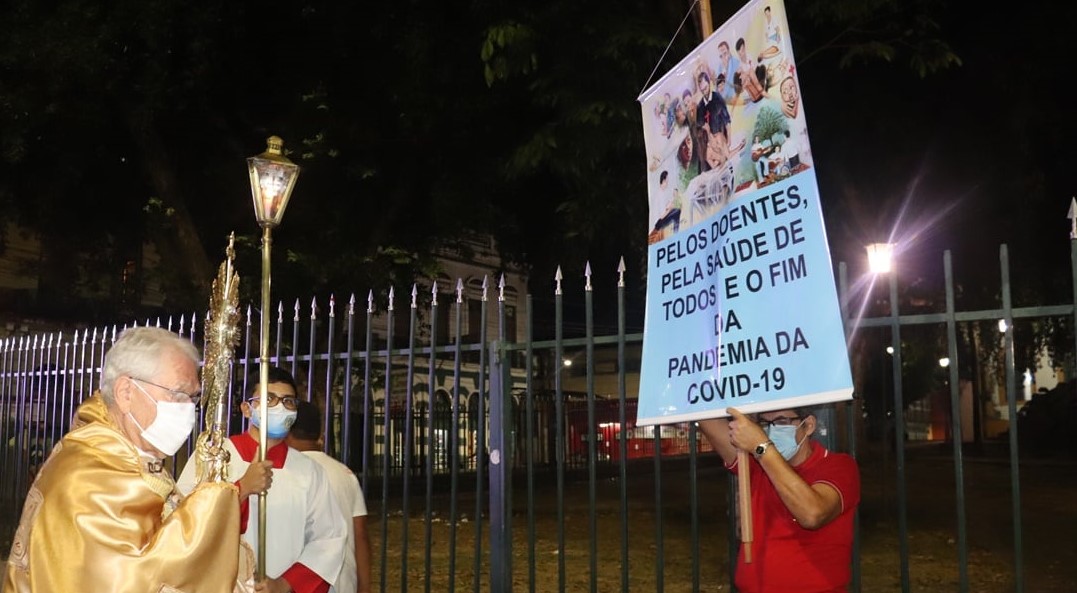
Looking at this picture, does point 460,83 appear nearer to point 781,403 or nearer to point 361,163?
point 361,163

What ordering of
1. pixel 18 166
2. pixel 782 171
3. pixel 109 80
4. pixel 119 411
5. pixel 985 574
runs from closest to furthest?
pixel 119 411 → pixel 782 171 → pixel 985 574 → pixel 109 80 → pixel 18 166

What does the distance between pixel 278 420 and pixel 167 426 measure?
1.42 metres

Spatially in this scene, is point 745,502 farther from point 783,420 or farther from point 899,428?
point 899,428

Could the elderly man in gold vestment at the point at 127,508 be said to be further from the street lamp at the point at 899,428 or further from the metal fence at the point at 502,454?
the street lamp at the point at 899,428

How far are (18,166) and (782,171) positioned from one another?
13.0m

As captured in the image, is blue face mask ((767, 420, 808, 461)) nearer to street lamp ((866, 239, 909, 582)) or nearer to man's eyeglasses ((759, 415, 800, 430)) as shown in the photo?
man's eyeglasses ((759, 415, 800, 430))

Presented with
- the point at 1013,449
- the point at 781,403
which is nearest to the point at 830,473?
the point at 781,403

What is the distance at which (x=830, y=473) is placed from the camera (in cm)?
316

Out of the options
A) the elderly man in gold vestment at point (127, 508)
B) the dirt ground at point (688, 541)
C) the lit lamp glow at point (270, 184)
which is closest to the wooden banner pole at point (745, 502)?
the dirt ground at point (688, 541)

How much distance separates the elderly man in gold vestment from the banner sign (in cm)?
160

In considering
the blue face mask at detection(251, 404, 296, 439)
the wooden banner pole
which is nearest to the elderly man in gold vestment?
the blue face mask at detection(251, 404, 296, 439)

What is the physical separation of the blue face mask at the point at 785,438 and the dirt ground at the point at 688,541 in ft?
3.94

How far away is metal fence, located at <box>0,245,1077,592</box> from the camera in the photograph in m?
4.36

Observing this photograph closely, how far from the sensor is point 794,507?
300cm
